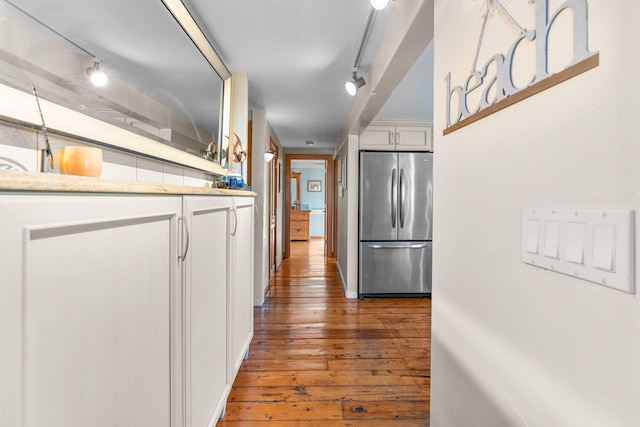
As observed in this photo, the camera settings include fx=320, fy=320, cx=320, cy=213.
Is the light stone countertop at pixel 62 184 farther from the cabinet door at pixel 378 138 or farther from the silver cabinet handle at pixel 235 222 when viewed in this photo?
the cabinet door at pixel 378 138

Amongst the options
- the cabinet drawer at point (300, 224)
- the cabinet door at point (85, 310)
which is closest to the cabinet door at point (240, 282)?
the cabinet door at point (85, 310)

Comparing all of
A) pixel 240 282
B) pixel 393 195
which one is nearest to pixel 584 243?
pixel 240 282

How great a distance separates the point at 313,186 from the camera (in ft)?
34.8

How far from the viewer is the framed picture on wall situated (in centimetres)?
1059

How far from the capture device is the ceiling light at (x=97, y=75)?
108 centimetres

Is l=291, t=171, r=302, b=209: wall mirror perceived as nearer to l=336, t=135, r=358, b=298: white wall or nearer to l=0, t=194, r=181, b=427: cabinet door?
l=336, t=135, r=358, b=298: white wall

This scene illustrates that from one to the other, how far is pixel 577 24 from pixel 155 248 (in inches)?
42.1

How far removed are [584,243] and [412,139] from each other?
147 inches

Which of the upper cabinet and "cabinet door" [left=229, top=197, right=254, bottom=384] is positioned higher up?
the upper cabinet

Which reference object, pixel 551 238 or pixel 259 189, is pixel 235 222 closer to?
pixel 551 238

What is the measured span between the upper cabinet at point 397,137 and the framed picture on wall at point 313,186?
6.63 metres

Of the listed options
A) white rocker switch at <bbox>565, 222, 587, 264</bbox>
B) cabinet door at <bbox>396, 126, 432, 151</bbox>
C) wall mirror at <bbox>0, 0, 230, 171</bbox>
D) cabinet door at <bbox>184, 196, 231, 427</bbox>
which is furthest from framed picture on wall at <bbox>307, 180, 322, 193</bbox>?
white rocker switch at <bbox>565, 222, 587, 264</bbox>

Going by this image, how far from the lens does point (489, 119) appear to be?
84 centimetres

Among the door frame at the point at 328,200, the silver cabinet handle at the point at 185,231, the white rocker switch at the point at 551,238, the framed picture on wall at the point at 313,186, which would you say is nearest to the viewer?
the white rocker switch at the point at 551,238
